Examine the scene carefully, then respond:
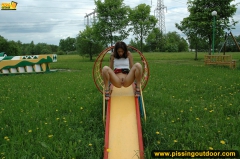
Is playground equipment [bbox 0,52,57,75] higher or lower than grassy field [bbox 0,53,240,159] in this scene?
higher

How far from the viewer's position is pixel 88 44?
29.7m

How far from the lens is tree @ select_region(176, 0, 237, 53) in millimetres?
21438

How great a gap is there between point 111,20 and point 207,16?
11628 mm

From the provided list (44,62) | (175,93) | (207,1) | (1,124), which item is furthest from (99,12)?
(1,124)

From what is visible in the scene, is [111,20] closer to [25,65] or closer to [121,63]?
[25,65]

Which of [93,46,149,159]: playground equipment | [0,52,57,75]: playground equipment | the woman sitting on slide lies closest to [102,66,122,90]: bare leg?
the woman sitting on slide

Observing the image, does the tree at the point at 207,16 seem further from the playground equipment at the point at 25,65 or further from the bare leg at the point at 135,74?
the bare leg at the point at 135,74

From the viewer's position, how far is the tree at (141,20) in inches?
1109

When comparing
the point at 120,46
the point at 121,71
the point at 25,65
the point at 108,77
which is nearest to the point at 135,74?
the point at 108,77

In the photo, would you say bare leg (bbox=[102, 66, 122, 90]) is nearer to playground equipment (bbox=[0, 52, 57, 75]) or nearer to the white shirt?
the white shirt

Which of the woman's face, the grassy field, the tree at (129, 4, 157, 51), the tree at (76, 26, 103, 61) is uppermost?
the tree at (129, 4, 157, 51)

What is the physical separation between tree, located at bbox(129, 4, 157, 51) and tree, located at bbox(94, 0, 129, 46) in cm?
98

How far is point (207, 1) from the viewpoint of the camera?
2202cm

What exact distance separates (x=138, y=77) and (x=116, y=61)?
0.94 meters
